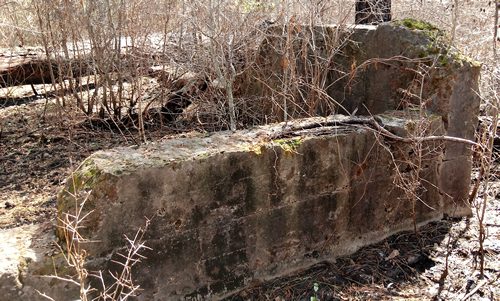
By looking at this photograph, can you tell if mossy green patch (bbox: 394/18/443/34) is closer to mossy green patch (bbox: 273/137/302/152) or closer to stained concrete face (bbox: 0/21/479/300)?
stained concrete face (bbox: 0/21/479/300)

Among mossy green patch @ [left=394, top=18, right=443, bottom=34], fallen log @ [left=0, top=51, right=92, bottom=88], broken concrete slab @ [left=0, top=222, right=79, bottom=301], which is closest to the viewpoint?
broken concrete slab @ [left=0, top=222, right=79, bottom=301]

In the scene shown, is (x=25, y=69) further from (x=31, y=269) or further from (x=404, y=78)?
(x=404, y=78)

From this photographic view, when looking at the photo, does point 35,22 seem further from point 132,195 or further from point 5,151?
point 132,195

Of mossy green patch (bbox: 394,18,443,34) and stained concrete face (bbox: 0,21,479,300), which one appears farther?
mossy green patch (bbox: 394,18,443,34)

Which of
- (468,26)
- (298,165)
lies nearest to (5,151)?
(298,165)

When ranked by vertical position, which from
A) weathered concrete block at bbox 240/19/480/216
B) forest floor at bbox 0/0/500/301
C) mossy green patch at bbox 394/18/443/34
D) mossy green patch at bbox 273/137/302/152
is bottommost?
forest floor at bbox 0/0/500/301

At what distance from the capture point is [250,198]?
13.9 feet

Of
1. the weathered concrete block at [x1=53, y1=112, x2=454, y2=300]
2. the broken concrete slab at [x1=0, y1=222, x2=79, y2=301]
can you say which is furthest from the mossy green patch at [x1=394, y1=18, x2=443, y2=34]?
the broken concrete slab at [x1=0, y1=222, x2=79, y2=301]

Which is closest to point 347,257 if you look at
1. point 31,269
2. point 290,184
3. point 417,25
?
point 290,184

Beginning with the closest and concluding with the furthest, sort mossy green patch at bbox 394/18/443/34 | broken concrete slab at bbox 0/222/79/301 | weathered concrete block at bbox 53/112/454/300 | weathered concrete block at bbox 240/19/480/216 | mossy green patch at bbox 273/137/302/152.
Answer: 1. broken concrete slab at bbox 0/222/79/301
2. weathered concrete block at bbox 53/112/454/300
3. mossy green patch at bbox 273/137/302/152
4. weathered concrete block at bbox 240/19/480/216
5. mossy green patch at bbox 394/18/443/34

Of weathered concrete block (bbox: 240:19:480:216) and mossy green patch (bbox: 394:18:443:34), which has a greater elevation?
mossy green patch (bbox: 394:18:443:34)

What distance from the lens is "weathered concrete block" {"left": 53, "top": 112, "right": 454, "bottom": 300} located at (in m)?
3.73

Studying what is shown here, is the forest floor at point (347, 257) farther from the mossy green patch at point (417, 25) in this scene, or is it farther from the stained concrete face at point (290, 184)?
the mossy green patch at point (417, 25)

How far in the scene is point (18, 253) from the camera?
350 cm
